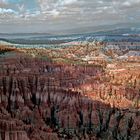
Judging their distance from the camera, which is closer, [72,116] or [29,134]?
[29,134]

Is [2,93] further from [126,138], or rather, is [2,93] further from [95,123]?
[126,138]

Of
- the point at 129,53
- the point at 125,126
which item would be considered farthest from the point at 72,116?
the point at 129,53

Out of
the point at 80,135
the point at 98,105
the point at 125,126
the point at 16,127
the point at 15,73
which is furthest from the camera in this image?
the point at 15,73

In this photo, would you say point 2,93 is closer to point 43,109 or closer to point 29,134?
point 43,109

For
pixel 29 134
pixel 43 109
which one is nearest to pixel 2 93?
pixel 43 109

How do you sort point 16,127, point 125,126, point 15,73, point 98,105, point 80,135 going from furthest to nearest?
point 15,73 → point 98,105 → point 125,126 → point 80,135 → point 16,127

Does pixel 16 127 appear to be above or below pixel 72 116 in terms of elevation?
above
